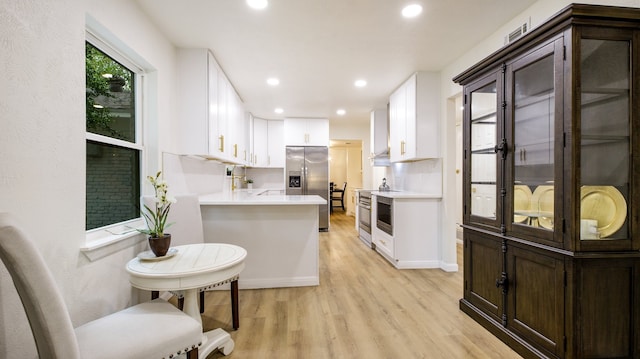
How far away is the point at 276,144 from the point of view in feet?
21.5

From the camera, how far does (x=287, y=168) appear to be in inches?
244

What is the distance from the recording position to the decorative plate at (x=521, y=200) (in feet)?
6.24

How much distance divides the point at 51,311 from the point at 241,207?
203 cm

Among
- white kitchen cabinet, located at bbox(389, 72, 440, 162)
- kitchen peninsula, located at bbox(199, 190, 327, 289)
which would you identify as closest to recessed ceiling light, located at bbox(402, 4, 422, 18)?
white kitchen cabinet, located at bbox(389, 72, 440, 162)

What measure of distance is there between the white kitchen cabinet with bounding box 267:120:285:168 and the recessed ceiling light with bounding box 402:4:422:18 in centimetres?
451

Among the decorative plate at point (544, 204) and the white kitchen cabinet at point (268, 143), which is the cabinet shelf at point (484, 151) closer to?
the decorative plate at point (544, 204)

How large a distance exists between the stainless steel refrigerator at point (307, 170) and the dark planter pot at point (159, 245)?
4.45 m

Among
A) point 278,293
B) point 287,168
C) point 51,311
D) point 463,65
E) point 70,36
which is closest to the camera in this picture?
point 51,311

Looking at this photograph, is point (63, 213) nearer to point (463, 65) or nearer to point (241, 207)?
point (241, 207)

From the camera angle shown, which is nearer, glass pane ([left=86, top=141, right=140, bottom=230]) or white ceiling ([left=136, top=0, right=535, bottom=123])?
glass pane ([left=86, top=141, right=140, bottom=230])

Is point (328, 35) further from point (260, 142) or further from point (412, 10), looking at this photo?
point (260, 142)

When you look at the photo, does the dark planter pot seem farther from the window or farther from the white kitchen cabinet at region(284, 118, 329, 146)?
the white kitchen cabinet at region(284, 118, 329, 146)

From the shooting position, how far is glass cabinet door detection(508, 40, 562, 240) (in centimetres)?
170

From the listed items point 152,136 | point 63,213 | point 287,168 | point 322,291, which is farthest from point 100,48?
point 287,168
